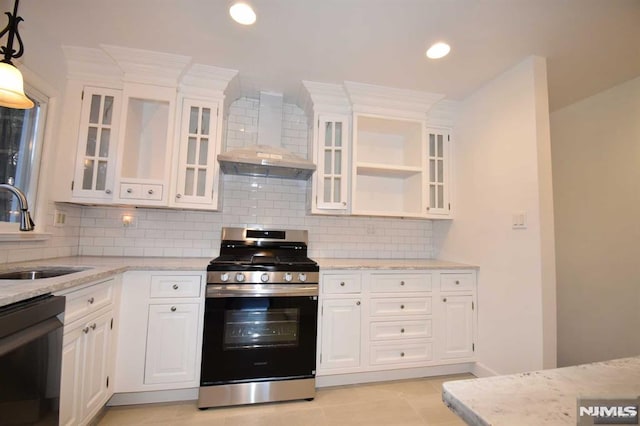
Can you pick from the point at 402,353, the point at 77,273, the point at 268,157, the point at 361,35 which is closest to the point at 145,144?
the point at 268,157

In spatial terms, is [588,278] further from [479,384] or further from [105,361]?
[105,361]

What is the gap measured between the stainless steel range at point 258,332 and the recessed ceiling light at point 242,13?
5.44 feet

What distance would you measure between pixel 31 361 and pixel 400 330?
2.27m

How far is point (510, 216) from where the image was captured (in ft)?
7.09

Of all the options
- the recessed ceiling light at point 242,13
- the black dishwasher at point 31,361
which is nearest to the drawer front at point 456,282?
the recessed ceiling light at point 242,13

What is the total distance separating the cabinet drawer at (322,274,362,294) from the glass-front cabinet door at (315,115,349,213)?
0.65 m

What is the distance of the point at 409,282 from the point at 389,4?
2.05m

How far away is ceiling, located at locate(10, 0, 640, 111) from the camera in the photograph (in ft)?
5.40

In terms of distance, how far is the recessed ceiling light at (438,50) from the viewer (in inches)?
76.7

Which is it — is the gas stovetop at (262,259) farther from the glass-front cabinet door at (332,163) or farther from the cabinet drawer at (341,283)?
the glass-front cabinet door at (332,163)

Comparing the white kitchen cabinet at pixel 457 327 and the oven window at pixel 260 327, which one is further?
the white kitchen cabinet at pixel 457 327

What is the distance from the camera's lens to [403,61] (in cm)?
213

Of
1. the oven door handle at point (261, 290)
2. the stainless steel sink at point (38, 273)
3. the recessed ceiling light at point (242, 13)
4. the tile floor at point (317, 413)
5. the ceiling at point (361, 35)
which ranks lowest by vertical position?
the tile floor at point (317, 413)

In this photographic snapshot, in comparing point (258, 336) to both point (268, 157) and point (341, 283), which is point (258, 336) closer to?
point (341, 283)
